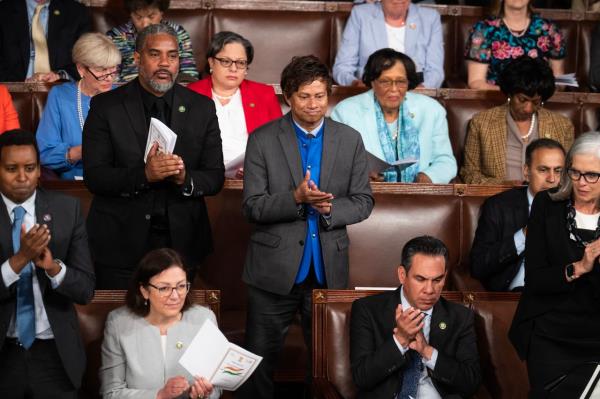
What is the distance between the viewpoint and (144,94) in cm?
402

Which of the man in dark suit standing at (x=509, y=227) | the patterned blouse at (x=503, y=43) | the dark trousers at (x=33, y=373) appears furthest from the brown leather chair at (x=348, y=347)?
the patterned blouse at (x=503, y=43)

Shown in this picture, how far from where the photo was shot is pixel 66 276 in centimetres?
324

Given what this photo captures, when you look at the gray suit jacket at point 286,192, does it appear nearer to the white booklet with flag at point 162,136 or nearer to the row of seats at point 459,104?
the white booklet with flag at point 162,136

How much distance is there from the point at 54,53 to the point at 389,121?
1.99 meters

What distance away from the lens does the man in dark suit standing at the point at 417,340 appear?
3436 millimetres

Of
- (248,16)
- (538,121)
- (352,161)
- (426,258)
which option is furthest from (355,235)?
(248,16)

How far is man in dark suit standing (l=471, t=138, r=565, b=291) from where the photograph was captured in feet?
13.6

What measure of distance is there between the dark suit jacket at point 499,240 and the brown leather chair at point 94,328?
1403mm

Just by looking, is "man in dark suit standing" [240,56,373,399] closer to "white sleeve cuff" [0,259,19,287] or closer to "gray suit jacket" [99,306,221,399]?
"gray suit jacket" [99,306,221,399]

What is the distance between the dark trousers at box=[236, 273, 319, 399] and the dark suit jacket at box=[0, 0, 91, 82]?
2475mm

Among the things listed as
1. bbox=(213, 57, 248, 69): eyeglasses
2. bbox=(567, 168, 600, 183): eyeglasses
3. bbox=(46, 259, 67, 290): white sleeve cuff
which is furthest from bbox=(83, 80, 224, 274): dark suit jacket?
bbox=(567, 168, 600, 183): eyeglasses

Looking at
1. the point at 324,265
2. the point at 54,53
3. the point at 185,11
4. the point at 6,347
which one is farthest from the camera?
the point at 185,11

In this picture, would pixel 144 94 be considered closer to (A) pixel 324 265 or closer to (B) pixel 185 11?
(A) pixel 324 265

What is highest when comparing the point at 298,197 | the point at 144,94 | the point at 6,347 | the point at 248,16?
the point at 248,16
